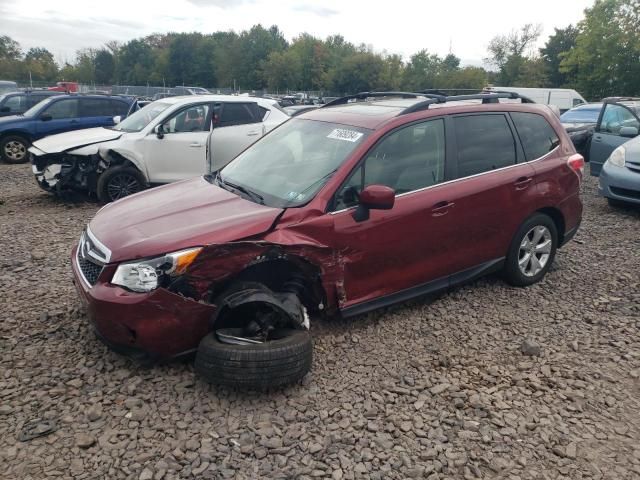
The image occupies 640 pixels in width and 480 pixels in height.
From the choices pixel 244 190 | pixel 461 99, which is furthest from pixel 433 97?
pixel 244 190

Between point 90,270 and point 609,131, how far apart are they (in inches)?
369

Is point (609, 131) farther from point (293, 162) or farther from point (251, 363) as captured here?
point (251, 363)

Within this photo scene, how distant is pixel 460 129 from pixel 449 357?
1860mm

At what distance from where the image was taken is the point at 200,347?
10.2 ft

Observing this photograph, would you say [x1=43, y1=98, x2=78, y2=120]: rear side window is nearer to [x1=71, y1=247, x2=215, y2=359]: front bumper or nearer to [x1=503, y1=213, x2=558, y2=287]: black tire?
[x1=71, y1=247, x2=215, y2=359]: front bumper

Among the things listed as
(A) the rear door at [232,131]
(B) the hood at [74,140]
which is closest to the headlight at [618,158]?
(A) the rear door at [232,131]

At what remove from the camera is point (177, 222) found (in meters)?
3.40

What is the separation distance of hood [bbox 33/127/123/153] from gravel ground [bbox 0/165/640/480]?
3.74 metres

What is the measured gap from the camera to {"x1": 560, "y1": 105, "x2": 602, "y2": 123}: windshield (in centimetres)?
1270

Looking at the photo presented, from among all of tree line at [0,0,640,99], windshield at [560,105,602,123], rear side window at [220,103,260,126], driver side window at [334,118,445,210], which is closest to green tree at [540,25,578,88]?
tree line at [0,0,640,99]

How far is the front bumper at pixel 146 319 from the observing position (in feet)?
10.0

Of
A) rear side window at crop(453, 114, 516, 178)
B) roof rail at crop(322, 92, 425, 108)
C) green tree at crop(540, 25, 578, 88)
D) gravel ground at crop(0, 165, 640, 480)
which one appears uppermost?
green tree at crop(540, 25, 578, 88)

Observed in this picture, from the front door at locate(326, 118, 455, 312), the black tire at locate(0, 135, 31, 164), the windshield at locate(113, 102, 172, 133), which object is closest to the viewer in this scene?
the front door at locate(326, 118, 455, 312)

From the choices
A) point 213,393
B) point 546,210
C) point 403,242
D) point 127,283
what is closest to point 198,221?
point 127,283
